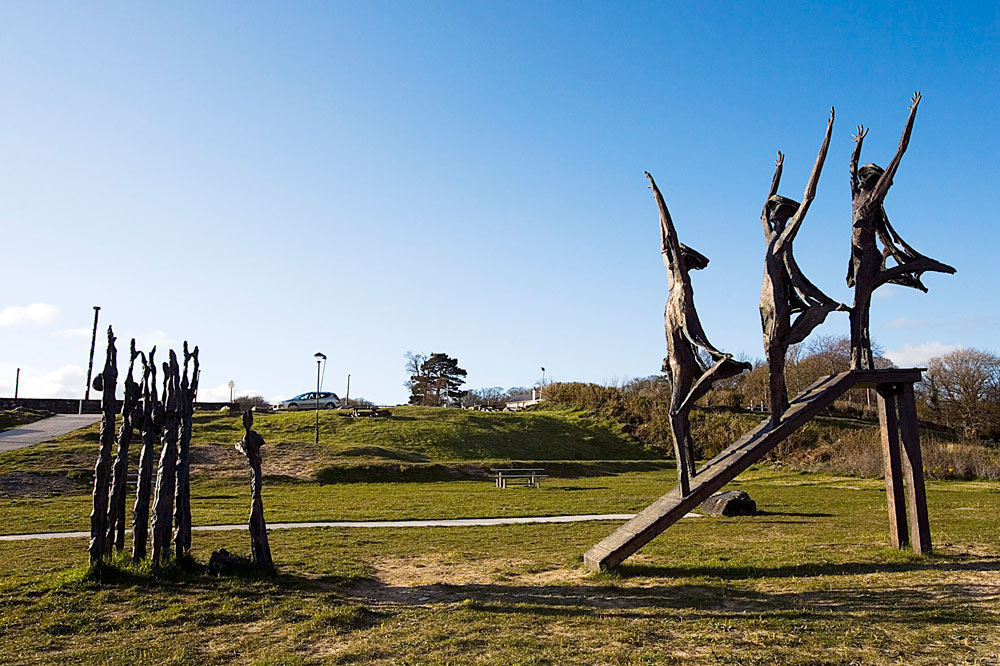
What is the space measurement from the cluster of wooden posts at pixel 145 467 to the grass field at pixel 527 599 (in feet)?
1.67

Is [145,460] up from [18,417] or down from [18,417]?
down

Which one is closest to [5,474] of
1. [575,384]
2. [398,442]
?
[398,442]

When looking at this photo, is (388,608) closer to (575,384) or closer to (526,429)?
(526,429)

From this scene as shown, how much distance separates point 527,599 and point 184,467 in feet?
15.0

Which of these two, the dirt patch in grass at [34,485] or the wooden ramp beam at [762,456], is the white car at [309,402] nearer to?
the dirt patch in grass at [34,485]

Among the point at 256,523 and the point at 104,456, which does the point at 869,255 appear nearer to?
the point at 256,523

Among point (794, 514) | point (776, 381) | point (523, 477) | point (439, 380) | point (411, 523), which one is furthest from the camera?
point (439, 380)

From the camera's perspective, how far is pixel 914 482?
30.2 ft

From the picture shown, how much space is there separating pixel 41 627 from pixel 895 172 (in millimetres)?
11296

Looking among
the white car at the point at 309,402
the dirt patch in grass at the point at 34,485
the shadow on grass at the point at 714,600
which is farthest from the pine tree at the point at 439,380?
the shadow on grass at the point at 714,600

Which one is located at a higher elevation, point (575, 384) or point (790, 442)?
point (575, 384)

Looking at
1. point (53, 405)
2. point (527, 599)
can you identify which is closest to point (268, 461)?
point (527, 599)

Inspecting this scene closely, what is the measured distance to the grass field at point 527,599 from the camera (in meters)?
5.70

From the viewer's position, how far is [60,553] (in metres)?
10.2
